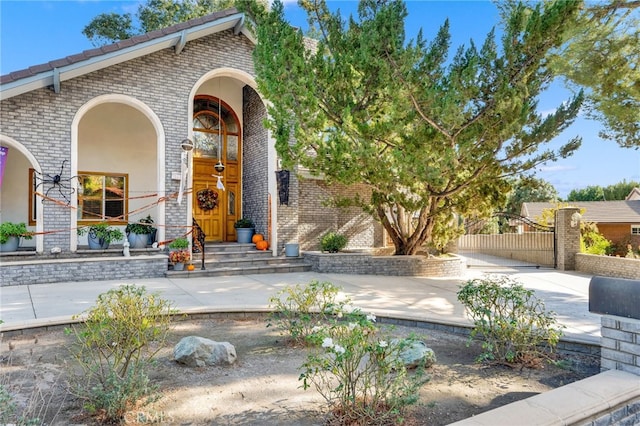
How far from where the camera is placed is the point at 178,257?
950cm

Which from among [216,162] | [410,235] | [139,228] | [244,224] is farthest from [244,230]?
[410,235]

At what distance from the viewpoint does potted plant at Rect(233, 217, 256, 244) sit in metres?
12.1


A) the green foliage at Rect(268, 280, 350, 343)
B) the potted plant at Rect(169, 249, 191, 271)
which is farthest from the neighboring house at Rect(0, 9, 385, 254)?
the green foliage at Rect(268, 280, 350, 343)

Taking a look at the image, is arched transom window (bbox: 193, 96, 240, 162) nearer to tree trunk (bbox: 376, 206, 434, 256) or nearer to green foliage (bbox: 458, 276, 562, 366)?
tree trunk (bbox: 376, 206, 434, 256)

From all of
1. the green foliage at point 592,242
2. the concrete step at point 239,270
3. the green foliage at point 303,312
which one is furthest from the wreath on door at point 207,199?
the green foliage at point 592,242

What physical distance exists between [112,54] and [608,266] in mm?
14293

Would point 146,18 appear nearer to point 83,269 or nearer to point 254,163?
point 254,163

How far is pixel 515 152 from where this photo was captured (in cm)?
859

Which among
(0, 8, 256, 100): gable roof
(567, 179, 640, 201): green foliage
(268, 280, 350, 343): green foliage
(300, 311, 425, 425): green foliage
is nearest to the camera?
(300, 311, 425, 425): green foliage

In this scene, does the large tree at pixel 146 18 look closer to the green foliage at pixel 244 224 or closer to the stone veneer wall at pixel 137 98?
the stone veneer wall at pixel 137 98

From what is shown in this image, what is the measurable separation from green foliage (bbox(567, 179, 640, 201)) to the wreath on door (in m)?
45.5

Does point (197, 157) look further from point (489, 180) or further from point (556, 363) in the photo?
point (556, 363)

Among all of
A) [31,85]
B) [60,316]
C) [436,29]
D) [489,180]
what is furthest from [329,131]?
[31,85]

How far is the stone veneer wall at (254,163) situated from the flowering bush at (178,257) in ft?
9.31
